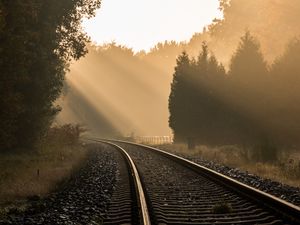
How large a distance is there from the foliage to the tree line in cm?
1135

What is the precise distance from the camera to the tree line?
92.8ft

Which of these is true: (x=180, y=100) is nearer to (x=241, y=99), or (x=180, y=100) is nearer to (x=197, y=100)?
(x=197, y=100)

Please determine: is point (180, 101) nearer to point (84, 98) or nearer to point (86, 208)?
point (86, 208)

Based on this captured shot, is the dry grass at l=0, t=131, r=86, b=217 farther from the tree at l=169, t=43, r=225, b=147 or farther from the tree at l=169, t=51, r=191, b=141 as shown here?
the tree at l=169, t=51, r=191, b=141

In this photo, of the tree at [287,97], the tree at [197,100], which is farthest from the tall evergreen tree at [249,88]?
the tree at [197,100]

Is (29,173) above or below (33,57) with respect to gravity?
below

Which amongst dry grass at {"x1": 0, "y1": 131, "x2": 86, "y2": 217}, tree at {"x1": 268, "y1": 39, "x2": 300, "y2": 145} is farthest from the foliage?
tree at {"x1": 268, "y1": 39, "x2": 300, "y2": 145}

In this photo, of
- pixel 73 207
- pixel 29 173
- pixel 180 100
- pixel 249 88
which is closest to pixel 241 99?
pixel 249 88

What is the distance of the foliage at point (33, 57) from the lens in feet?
53.2

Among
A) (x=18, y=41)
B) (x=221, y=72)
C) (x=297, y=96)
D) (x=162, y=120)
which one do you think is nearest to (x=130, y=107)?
(x=162, y=120)

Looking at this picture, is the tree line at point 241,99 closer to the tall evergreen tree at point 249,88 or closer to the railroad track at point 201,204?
the tall evergreen tree at point 249,88

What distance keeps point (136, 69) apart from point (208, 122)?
230 feet

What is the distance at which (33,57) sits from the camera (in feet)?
66.6

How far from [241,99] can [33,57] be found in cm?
Result: 1688
